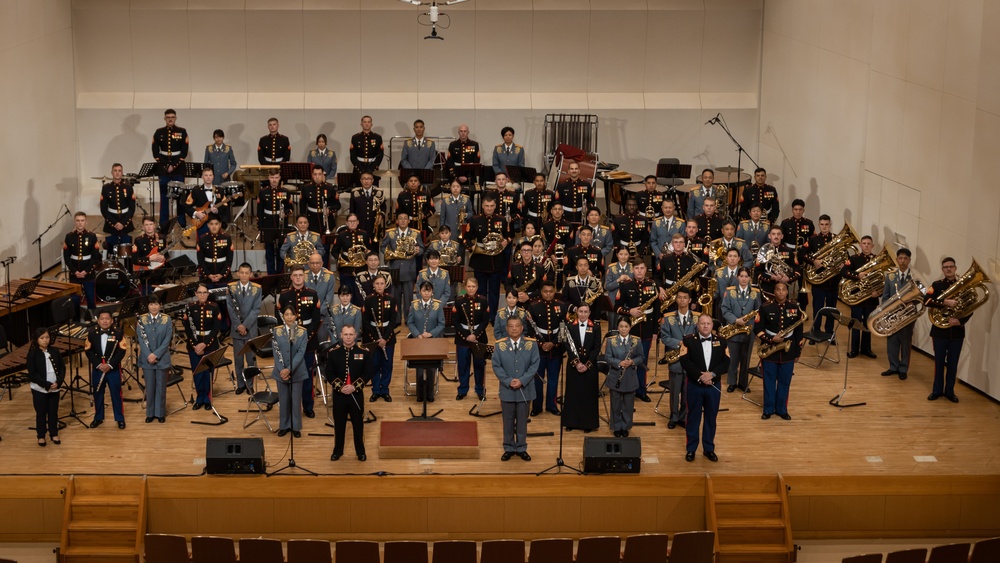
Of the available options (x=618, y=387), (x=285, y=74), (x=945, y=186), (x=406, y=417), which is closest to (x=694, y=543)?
(x=618, y=387)

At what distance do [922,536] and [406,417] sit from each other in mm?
5731

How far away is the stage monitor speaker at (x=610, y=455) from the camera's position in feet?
42.7

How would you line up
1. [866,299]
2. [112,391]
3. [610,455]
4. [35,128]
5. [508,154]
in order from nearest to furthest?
[610,455] → [112,391] → [866,299] → [35,128] → [508,154]

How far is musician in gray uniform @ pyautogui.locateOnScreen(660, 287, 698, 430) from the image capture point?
1444 cm

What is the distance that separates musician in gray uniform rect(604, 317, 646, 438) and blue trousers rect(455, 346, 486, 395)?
5.52 ft

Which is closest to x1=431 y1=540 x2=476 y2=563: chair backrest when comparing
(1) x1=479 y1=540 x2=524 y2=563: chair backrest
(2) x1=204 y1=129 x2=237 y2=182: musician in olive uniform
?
(1) x1=479 y1=540 x2=524 y2=563: chair backrest

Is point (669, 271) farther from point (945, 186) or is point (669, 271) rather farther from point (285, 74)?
point (285, 74)

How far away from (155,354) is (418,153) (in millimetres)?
6931

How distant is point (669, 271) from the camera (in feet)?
53.7

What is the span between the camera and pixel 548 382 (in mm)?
14992

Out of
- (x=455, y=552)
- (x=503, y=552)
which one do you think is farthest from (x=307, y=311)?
(x=503, y=552)

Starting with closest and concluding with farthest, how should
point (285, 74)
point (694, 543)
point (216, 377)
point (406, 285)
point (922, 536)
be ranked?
point (694, 543)
point (922, 536)
point (216, 377)
point (406, 285)
point (285, 74)

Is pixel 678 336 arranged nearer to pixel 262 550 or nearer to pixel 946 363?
pixel 946 363

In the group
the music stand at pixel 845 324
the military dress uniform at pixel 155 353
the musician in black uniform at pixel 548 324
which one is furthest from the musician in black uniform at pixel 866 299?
the military dress uniform at pixel 155 353
